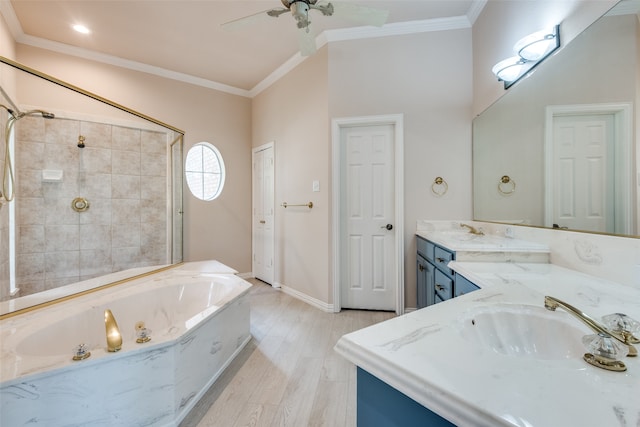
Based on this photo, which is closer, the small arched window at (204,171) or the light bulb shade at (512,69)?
the light bulb shade at (512,69)

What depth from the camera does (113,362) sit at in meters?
1.09

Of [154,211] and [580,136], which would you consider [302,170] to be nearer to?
[154,211]

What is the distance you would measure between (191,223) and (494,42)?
3.68m

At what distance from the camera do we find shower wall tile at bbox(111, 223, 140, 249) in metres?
2.49

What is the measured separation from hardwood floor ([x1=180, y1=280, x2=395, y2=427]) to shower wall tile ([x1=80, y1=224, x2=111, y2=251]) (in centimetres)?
162

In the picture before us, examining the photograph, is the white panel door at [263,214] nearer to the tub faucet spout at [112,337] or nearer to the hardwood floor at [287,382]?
the hardwood floor at [287,382]

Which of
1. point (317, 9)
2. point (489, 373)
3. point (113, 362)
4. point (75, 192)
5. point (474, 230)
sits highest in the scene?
point (317, 9)

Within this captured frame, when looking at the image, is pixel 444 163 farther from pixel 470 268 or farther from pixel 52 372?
pixel 52 372

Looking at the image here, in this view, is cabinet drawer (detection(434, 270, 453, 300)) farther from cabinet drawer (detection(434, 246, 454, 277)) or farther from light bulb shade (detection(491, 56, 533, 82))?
light bulb shade (detection(491, 56, 533, 82))

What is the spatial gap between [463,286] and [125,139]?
10.6ft

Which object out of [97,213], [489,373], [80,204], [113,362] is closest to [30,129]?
[80,204]

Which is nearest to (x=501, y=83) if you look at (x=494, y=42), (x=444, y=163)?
(x=494, y=42)

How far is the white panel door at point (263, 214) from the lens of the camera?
3.46 metres

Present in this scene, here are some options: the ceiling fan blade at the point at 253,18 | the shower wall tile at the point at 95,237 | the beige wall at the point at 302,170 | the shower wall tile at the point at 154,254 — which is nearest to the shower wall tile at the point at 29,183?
the shower wall tile at the point at 95,237
